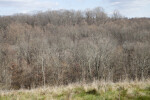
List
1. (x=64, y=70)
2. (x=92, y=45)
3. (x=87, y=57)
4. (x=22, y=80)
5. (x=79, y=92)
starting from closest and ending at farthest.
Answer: (x=79, y=92), (x=22, y=80), (x=64, y=70), (x=87, y=57), (x=92, y=45)

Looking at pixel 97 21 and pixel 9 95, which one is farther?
pixel 97 21

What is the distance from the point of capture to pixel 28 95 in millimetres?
4762

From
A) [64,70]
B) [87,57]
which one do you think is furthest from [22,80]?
[87,57]

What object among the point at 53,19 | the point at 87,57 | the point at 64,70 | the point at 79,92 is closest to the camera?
the point at 79,92

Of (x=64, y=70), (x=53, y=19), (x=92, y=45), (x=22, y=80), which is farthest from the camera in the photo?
(x=53, y=19)

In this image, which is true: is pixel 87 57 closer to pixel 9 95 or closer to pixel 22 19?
pixel 9 95

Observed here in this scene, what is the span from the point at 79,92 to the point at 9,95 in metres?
2.18

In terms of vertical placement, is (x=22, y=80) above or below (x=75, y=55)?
below

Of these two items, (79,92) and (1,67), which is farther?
(1,67)

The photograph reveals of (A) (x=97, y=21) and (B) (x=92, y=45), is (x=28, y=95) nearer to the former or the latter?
(B) (x=92, y=45)

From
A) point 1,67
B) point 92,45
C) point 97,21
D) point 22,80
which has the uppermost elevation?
point 97,21

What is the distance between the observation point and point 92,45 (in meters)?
30.8

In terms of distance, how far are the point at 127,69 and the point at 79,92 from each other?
25135 mm

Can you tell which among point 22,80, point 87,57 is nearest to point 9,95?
point 22,80
